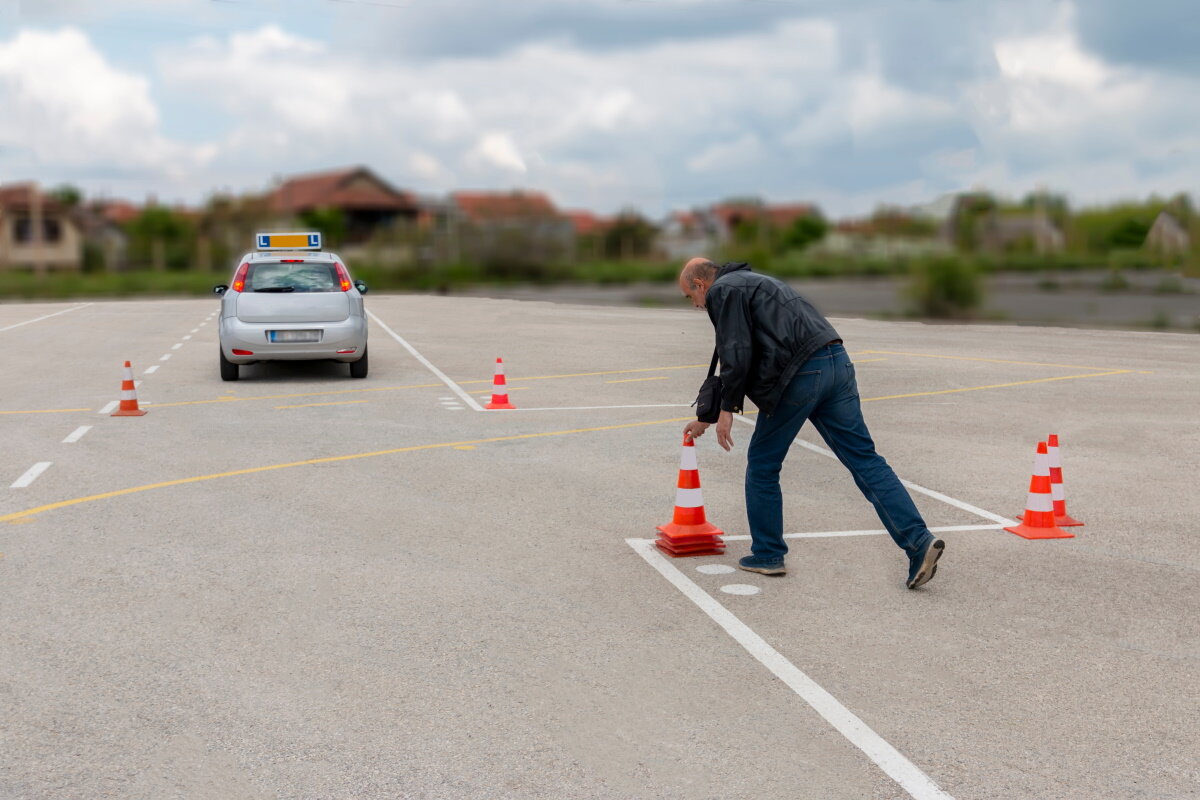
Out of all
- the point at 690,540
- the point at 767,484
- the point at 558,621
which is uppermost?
the point at 767,484

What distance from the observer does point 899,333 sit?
26.6m

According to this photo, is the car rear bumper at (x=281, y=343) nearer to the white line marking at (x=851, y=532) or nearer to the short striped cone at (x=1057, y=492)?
the white line marking at (x=851, y=532)

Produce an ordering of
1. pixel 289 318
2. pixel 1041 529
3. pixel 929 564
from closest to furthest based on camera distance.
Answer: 1. pixel 929 564
2. pixel 1041 529
3. pixel 289 318

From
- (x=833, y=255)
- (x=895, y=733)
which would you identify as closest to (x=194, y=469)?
(x=895, y=733)

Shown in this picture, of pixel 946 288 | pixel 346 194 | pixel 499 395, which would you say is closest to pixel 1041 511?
pixel 499 395

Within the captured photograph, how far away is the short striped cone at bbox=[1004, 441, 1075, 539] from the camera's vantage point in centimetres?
691

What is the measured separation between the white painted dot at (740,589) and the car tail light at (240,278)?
11161mm

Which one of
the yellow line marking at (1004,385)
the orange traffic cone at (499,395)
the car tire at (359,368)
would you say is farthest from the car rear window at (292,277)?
the yellow line marking at (1004,385)

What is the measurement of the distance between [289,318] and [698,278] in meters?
10.1

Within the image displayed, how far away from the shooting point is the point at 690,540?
6.38m

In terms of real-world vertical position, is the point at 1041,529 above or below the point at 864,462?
below

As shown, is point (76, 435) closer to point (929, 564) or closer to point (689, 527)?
point (689, 527)

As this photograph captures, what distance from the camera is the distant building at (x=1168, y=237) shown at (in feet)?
103

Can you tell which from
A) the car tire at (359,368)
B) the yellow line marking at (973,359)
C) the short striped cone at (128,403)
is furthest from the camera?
the yellow line marking at (973,359)
